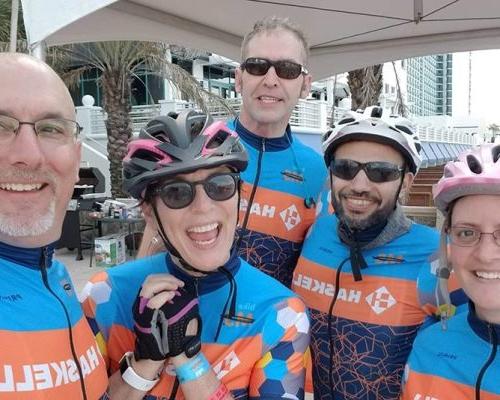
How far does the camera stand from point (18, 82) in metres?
1.46

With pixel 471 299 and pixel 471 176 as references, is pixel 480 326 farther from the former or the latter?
pixel 471 176

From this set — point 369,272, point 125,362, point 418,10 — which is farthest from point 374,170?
point 418,10

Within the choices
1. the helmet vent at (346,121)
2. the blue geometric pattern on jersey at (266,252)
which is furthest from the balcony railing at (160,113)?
the helmet vent at (346,121)

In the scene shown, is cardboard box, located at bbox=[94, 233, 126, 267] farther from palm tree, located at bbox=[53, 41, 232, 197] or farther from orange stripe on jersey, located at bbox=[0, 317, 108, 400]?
orange stripe on jersey, located at bbox=[0, 317, 108, 400]

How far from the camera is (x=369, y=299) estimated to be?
2.06m

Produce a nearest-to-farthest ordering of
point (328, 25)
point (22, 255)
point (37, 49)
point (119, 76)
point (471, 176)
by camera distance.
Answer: point (22, 255) → point (471, 176) → point (37, 49) → point (328, 25) → point (119, 76)

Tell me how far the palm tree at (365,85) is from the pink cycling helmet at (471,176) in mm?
8705

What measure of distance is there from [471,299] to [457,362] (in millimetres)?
214

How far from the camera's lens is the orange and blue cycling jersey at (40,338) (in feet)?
4.21

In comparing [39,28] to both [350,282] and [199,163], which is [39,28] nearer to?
[199,163]

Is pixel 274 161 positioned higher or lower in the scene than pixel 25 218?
higher

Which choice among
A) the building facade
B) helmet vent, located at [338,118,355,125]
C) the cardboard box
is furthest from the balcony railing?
the building facade

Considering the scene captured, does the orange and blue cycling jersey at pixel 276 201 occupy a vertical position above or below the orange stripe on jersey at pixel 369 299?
above

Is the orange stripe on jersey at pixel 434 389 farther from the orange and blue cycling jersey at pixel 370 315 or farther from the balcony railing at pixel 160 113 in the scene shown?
the balcony railing at pixel 160 113
